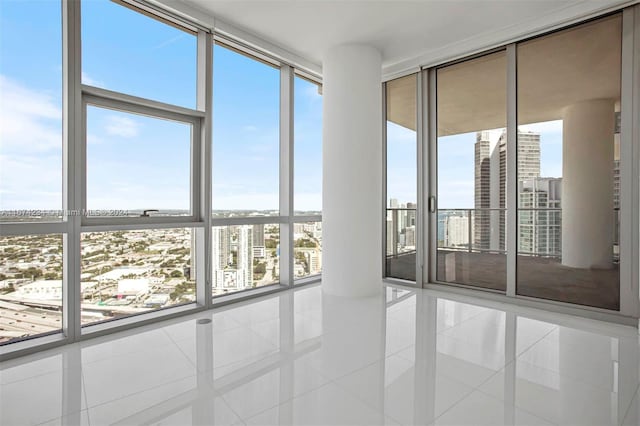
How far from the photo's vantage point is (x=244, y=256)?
391 cm

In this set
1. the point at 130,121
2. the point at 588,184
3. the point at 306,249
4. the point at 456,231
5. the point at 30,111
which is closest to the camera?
the point at 30,111

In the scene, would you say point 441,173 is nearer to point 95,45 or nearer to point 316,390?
point 316,390

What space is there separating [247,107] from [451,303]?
322cm

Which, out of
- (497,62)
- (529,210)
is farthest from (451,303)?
(497,62)

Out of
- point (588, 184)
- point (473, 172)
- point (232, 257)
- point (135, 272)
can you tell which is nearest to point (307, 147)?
point (232, 257)

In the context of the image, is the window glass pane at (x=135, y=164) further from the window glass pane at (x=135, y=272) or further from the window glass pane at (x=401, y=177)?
the window glass pane at (x=401, y=177)

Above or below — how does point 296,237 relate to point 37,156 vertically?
below

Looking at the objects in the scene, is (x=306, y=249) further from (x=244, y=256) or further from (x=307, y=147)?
(x=307, y=147)

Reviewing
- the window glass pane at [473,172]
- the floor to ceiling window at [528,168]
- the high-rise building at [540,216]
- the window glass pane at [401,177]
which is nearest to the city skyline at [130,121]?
the window glass pane at [401,177]

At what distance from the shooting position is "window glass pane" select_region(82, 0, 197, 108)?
9.05ft

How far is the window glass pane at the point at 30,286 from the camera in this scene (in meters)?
2.37

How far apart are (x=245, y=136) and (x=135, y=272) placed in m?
1.88

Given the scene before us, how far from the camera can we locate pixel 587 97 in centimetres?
323

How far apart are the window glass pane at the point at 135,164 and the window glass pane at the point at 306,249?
61.6 inches
